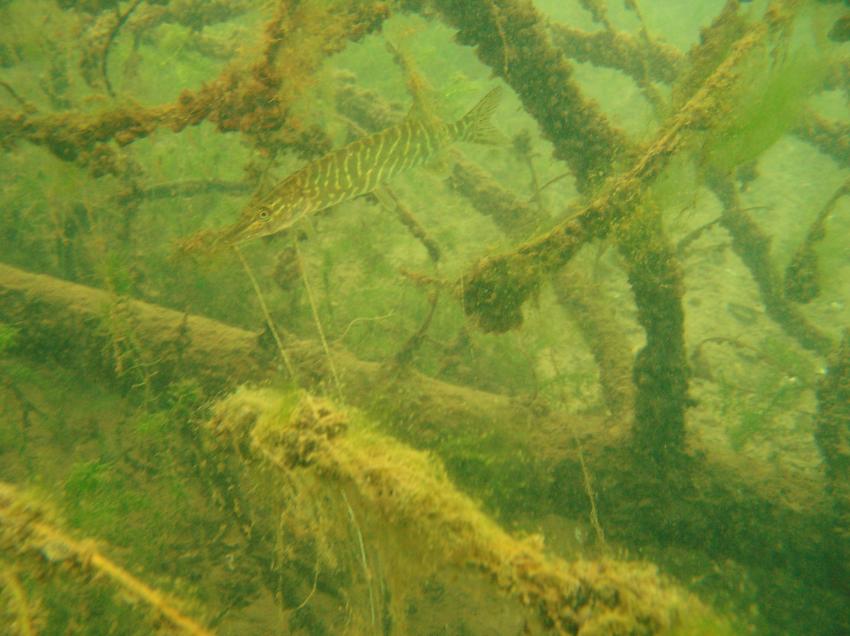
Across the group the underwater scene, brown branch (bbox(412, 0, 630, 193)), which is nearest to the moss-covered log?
the underwater scene

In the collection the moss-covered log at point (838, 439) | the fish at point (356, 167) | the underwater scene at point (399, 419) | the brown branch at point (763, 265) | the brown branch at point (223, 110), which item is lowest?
the brown branch at point (763, 265)

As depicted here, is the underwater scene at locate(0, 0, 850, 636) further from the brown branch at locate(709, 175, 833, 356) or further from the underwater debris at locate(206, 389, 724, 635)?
the brown branch at locate(709, 175, 833, 356)

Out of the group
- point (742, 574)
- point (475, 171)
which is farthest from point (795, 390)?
point (475, 171)

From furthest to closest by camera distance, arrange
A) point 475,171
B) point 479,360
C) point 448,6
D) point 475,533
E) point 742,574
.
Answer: point 475,171, point 479,360, point 448,6, point 742,574, point 475,533

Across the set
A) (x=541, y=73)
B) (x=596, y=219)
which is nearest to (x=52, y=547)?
(x=596, y=219)

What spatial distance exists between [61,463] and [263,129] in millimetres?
3615

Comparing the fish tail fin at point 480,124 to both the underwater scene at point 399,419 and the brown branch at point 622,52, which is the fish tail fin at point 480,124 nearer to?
the underwater scene at point 399,419

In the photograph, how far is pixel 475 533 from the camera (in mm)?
1991

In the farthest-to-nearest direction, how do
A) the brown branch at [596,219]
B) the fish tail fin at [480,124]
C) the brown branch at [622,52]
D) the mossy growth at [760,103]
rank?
the brown branch at [622,52]
the fish tail fin at [480,124]
the mossy growth at [760,103]
the brown branch at [596,219]

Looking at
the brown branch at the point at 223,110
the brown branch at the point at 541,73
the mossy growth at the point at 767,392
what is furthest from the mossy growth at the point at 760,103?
the mossy growth at the point at 767,392

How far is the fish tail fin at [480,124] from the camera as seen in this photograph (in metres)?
5.66

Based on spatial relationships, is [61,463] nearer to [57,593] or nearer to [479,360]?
[57,593]

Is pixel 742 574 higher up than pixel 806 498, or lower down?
lower down

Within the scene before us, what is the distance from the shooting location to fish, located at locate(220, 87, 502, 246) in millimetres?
4207
